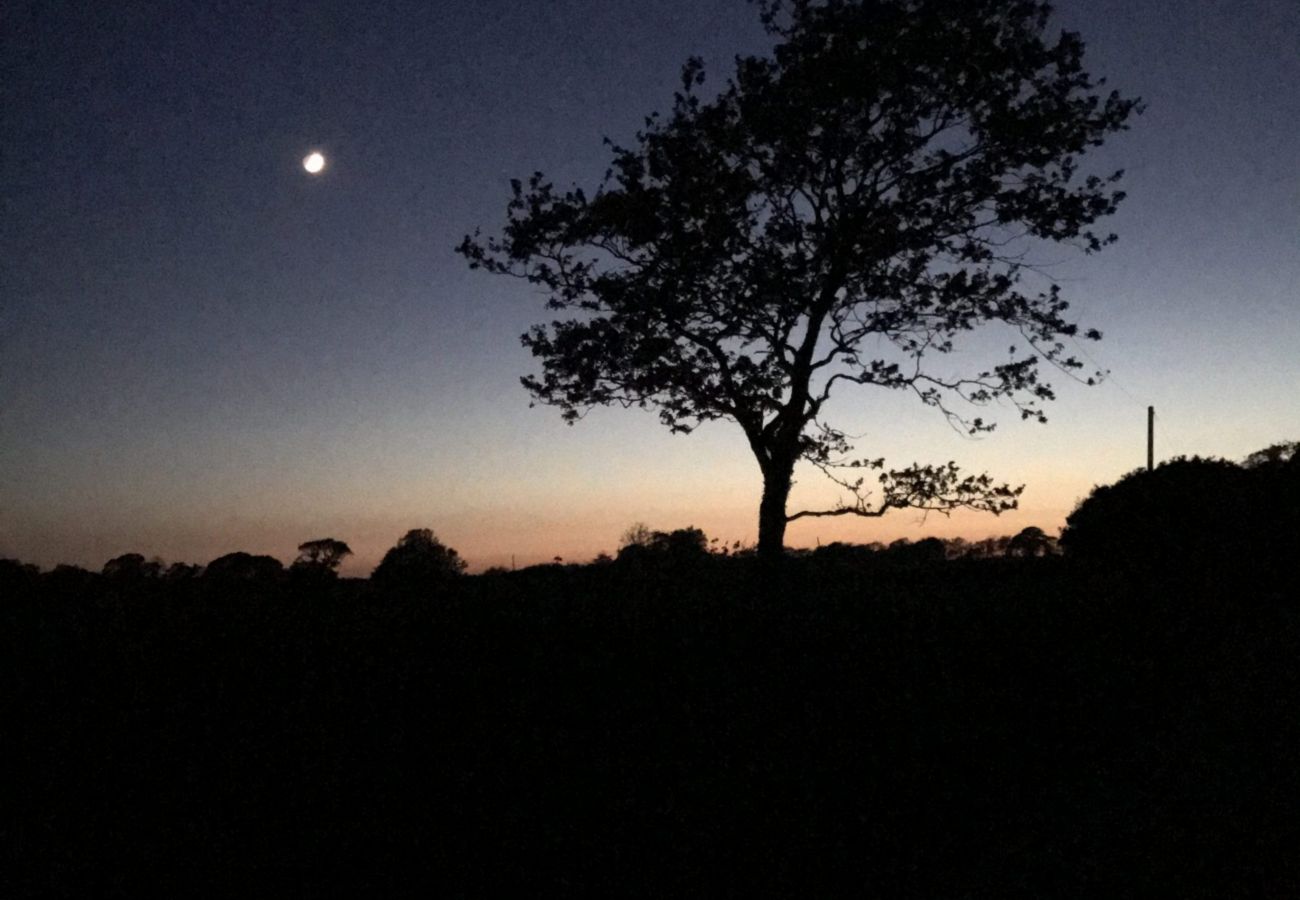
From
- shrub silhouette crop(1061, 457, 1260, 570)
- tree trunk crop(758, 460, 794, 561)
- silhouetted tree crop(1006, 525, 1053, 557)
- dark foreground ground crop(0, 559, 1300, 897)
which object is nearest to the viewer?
dark foreground ground crop(0, 559, 1300, 897)

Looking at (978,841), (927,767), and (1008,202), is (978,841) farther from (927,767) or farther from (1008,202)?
(1008,202)

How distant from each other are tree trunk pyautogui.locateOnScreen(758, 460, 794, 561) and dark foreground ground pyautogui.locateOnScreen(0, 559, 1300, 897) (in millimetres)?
6402

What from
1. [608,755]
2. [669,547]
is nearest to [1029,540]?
[669,547]

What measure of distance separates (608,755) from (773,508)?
11.1 m

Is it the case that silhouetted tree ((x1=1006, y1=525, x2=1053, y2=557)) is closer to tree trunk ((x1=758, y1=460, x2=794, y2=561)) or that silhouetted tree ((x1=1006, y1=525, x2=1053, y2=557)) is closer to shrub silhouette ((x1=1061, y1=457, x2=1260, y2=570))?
shrub silhouette ((x1=1061, y1=457, x2=1260, y2=570))

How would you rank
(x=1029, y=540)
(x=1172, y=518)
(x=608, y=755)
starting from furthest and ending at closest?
(x=1029, y=540) → (x=1172, y=518) → (x=608, y=755)

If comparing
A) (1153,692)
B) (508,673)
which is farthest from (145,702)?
(1153,692)

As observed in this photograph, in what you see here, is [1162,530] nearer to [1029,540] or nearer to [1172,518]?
[1172,518]

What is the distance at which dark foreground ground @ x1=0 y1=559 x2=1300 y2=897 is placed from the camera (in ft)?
23.2

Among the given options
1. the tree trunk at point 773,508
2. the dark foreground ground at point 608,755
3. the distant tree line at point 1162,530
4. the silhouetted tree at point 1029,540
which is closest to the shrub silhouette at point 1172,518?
the distant tree line at point 1162,530

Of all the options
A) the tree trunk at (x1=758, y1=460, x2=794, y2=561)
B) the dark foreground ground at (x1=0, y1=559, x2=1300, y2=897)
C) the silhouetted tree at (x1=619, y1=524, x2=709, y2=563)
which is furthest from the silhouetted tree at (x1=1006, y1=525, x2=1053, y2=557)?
the dark foreground ground at (x1=0, y1=559, x2=1300, y2=897)

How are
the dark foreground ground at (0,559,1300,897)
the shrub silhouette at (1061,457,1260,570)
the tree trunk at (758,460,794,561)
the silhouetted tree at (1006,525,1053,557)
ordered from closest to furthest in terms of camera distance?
the dark foreground ground at (0,559,1300,897)
the tree trunk at (758,460,794,561)
the shrub silhouette at (1061,457,1260,570)
the silhouetted tree at (1006,525,1053,557)

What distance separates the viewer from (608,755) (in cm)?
845

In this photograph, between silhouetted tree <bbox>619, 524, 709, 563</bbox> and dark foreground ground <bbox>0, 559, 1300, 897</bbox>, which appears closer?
dark foreground ground <bbox>0, 559, 1300, 897</bbox>
